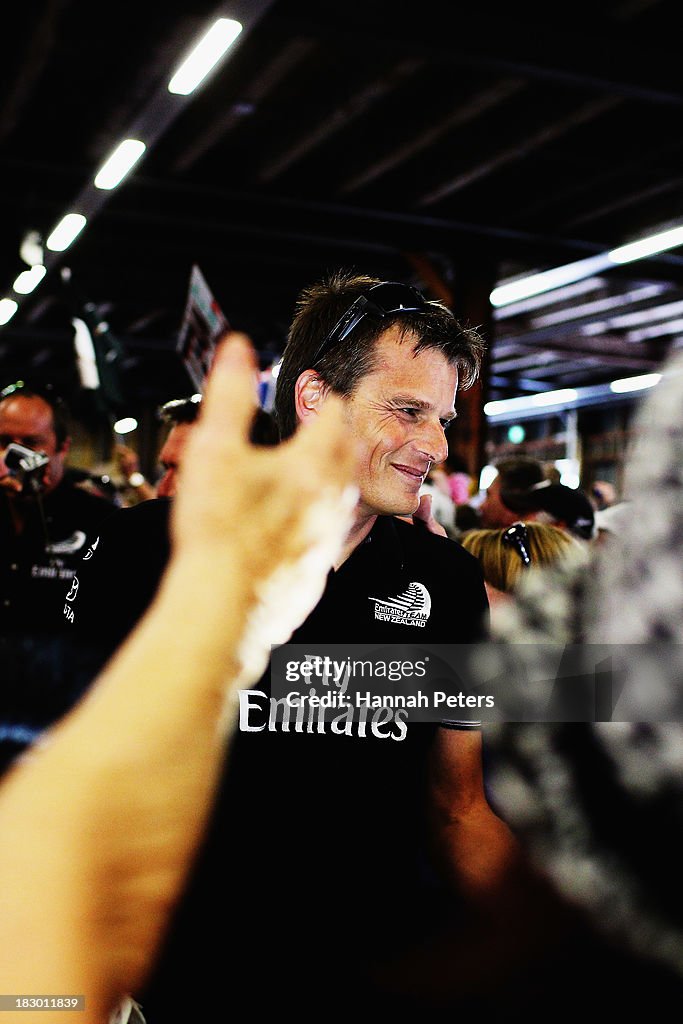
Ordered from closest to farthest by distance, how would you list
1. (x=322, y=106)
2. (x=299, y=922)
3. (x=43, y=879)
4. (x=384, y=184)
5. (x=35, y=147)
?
(x=43, y=879) < (x=299, y=922) < (x=322, y=106) < (x=35, y=147) < (x=384, y=184)

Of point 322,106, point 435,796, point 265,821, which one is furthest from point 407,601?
point 322,106

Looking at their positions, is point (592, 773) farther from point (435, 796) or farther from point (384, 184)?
point (384, 184)

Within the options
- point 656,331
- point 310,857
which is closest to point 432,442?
point 310,857

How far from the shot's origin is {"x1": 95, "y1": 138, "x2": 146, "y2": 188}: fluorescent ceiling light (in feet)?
24.5

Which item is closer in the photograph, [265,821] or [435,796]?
[265,821]

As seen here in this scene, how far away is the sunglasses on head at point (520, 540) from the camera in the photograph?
2862 mm

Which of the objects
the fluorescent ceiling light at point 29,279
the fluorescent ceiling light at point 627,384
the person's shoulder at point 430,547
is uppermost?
the fluorescent ceiling light at point 627,384

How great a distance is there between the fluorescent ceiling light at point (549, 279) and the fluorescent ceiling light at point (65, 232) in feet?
12.7

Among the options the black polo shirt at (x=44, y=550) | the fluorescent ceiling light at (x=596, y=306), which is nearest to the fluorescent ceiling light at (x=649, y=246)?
the fluorescent ceiling light at (x=596, y=306)

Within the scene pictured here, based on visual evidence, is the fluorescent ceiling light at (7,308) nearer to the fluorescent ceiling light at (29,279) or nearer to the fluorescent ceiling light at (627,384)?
the fluorescent ceiling light at (29,279)

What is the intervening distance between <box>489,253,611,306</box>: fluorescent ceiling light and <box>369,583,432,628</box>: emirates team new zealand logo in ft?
27.7

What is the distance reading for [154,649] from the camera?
0.49m

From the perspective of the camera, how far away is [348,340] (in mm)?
1944

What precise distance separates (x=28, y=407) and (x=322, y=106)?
433cm
